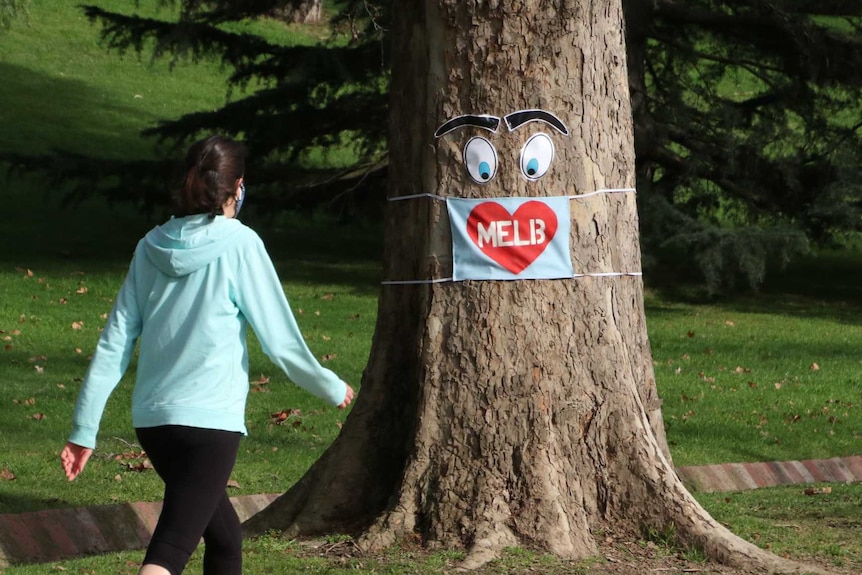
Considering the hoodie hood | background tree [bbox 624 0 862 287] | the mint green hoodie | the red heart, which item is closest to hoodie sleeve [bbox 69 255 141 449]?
the mint green hoodie

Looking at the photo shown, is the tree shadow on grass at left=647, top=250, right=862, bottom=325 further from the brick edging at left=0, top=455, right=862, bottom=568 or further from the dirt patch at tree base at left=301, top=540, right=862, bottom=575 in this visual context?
the dirt patch at tree base at left=301, top=540, right=862, bottom=575

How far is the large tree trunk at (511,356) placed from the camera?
5.13 m

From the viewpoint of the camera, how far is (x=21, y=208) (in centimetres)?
2147

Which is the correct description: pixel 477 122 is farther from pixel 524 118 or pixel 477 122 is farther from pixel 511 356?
pixel 511 356

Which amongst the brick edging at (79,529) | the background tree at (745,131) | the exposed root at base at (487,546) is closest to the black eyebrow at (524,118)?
the exposed root at base at (487,546)

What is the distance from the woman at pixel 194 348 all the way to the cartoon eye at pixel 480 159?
1.38m

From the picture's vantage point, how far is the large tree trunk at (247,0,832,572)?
5.13 meters

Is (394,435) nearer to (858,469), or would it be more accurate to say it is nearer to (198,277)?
(198,277)

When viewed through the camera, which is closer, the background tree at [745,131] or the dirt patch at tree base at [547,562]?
the dirt patch at tree base at [547,562]

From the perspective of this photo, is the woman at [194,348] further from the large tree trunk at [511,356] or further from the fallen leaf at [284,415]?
the fallen leaf at [284,415]

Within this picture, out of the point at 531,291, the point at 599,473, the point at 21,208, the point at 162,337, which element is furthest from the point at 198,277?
the point at 21,208

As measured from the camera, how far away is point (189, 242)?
3973mm

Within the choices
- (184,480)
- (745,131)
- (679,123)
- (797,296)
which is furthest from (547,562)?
(797,296)

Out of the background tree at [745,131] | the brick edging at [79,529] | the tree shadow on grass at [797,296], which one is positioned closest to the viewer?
the brick edging at [79,529]
